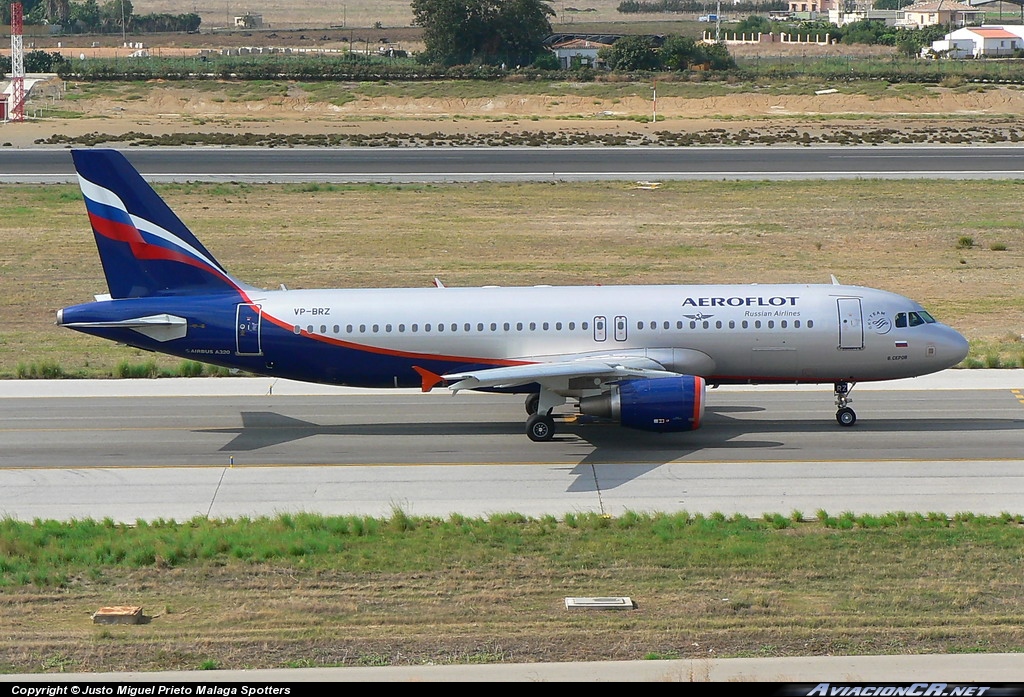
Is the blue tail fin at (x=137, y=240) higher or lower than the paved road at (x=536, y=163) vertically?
higher

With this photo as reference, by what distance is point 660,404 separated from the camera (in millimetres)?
29625

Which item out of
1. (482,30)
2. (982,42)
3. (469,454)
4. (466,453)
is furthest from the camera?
(982,42)

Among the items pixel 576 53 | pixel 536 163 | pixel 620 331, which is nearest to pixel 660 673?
pixel 620 331

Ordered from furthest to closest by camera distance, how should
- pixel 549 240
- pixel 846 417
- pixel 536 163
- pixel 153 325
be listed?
pixel 536 163, pixel 549 240, pixel 846 417, pixel 153 325

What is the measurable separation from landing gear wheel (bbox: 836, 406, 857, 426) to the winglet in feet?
33.0

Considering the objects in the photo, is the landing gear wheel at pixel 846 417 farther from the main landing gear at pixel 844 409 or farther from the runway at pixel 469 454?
the runway at pixel 469 454

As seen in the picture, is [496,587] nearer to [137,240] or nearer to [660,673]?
[660,673]

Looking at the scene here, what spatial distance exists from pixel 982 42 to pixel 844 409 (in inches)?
6852

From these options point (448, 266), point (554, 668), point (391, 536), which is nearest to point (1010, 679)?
point (554, 668)

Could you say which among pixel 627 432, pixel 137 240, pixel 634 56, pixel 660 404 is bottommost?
pixel 627 432
